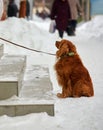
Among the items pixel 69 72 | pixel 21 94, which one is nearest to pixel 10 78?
pixel 21 94

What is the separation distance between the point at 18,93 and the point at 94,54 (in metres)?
6.88

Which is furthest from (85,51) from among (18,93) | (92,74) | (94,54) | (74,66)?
(18,93)

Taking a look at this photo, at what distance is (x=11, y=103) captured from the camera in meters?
5.19

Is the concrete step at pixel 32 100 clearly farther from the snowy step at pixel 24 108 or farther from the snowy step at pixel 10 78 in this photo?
the snowy step at pixel 10 78

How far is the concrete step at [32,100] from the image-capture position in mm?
5145

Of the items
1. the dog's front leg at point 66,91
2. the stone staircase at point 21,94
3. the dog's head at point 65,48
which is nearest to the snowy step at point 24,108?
the stone staircase at point 21,94

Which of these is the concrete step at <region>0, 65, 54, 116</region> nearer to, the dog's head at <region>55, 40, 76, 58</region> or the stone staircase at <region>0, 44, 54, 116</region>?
the stone staircase at <region>0, 44, 54, 116</region>

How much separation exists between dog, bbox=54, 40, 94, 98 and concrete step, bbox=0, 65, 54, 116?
26 cm

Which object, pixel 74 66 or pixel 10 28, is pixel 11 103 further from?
pixel 10 28

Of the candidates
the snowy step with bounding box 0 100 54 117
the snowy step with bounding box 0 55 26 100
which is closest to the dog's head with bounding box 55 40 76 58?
the snowy step with bounding box 0 55 26 100

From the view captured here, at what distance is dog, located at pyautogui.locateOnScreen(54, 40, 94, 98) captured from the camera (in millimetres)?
6164

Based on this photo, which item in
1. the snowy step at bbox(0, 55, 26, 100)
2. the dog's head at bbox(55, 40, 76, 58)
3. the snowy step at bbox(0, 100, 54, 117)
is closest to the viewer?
the snowy step at bbox(0, 100, 54, 117)

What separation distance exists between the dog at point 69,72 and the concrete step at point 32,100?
0.26 meters

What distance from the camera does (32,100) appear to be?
5.38 meters
